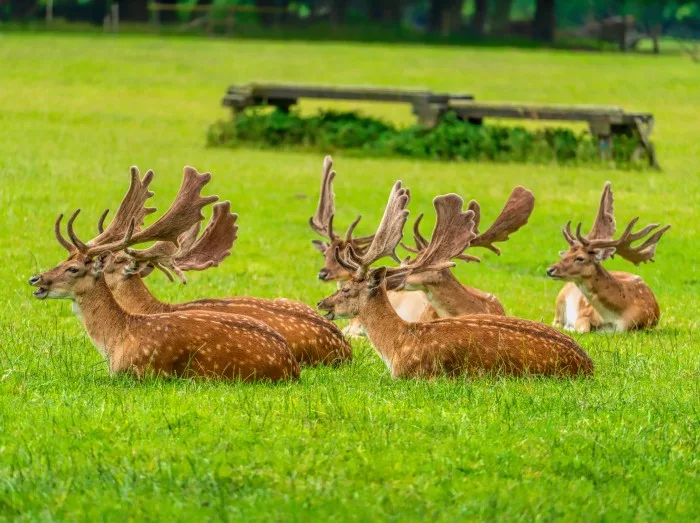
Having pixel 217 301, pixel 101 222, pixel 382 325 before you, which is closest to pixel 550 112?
pixel 217 301

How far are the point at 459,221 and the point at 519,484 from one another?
138 inches

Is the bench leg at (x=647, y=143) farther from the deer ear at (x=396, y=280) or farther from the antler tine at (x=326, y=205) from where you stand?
the deer ear at (x=396, y=280)

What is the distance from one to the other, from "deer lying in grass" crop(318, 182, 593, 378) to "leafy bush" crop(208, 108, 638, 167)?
1445cm

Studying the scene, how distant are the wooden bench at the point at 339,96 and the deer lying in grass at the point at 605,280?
13.0 meters

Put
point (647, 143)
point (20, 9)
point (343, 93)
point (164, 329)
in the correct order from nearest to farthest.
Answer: point (164, 329) → point (647, 143) → point (343, 93) → point (20, 9)

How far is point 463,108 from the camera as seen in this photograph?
2558 cm

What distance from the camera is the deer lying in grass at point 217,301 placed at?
9789 millimetres

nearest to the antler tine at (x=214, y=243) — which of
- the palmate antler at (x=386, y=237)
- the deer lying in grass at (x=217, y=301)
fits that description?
the deer lying in grass at (x=217, y=301)

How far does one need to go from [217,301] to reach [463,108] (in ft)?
52.8

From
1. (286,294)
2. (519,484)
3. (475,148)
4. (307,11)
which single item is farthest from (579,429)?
(307,11)

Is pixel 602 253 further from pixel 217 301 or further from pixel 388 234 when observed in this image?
pixel 217 301

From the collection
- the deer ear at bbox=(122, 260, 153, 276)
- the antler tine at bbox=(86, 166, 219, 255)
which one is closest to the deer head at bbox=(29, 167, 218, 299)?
the antler tine at bbox=(86, 166, 219, 255)

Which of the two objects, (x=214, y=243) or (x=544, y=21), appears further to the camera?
(x=544, y=21)

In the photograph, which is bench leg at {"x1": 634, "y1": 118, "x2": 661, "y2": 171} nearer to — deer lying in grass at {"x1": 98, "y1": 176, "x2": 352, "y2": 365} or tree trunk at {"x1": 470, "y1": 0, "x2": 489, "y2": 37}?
deer lying in grass at {"x1": 98, "y1": 176, "x2": 352, "y2": 365}
